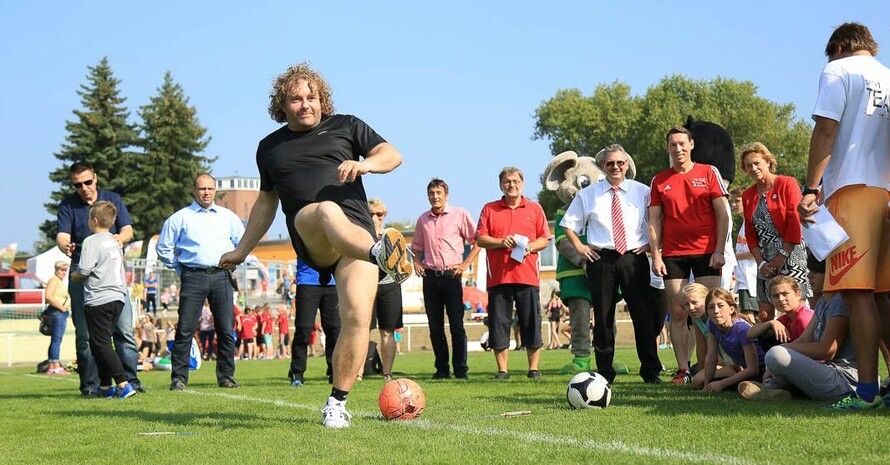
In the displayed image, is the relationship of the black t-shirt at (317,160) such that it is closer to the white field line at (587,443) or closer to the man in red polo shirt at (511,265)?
the white field line at (587,443)

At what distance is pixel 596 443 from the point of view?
4.97 meters

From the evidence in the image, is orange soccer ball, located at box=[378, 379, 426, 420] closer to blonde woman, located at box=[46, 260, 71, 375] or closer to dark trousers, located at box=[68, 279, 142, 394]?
dark trousers, located at box=[68, 279, 142, 394]

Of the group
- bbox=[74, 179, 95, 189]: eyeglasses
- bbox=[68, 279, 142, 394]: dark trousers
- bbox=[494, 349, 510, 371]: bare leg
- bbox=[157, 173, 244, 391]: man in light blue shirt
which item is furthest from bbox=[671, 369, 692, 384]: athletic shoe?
bbox=[74, 179, 95, 189]: eyeglasses

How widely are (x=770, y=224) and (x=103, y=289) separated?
20.5ft

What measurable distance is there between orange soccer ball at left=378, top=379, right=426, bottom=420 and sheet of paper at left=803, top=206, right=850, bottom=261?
8.53 feet

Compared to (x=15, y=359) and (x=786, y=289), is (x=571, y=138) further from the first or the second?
(x=786, y=289)

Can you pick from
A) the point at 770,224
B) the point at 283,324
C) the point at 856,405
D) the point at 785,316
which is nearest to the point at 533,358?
the point at 770,224

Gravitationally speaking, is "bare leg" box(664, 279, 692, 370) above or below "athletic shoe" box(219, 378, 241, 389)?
above

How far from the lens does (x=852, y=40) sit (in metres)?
6.33

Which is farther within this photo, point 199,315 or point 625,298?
point 199,315

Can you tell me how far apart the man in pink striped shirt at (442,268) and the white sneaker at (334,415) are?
5.98m

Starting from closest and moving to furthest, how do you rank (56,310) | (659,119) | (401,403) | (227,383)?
1. (401,403)
2. (227,383)
3. (56,310)
4. (659,119)

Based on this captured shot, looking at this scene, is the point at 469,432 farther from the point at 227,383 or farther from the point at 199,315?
the point at 199,315

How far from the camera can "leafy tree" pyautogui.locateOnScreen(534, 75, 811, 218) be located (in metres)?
66.2
